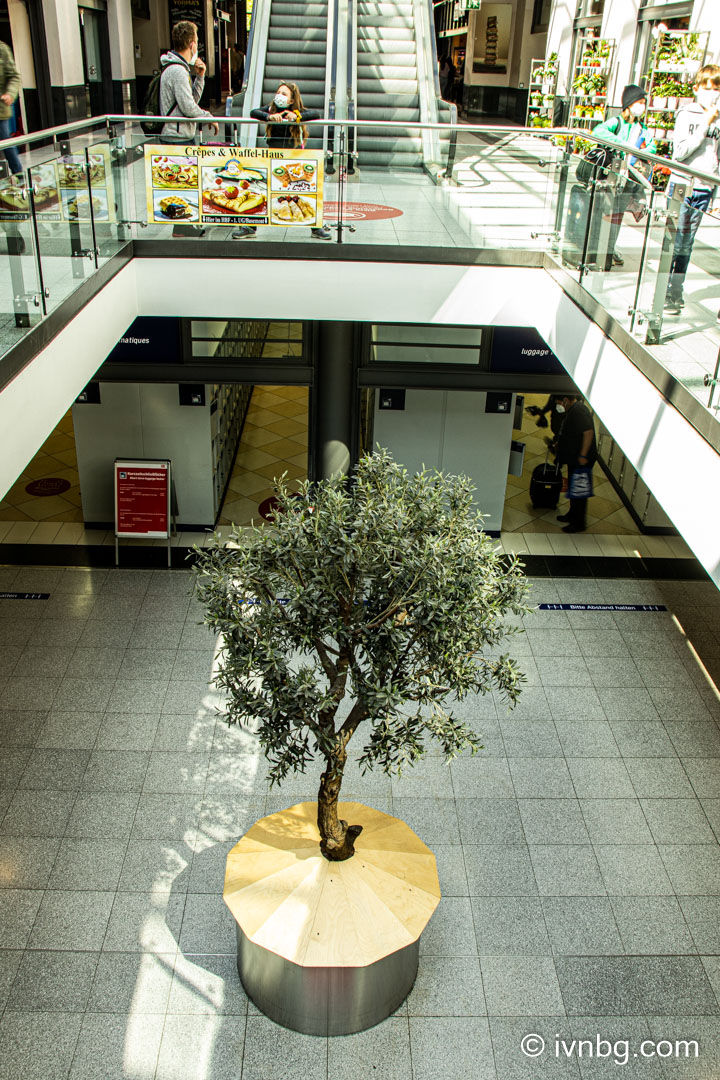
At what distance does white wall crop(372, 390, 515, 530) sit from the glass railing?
186 cm

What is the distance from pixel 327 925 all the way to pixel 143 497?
5216mm

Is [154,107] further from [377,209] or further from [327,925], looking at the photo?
[327,925]

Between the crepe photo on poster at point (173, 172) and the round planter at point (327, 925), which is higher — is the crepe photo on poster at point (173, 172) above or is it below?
above

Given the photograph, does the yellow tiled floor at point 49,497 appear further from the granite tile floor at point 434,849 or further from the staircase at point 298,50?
the staircase at point 298,50

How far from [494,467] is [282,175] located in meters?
3.76

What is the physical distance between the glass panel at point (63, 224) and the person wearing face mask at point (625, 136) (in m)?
3.40

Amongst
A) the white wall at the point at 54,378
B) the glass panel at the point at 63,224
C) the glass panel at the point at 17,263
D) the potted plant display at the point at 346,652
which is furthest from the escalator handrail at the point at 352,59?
the potted plant display at the point at 346,652

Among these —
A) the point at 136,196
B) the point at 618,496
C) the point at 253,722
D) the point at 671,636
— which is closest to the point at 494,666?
the point at 253,722

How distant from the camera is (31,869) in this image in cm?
505

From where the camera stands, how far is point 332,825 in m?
4.32

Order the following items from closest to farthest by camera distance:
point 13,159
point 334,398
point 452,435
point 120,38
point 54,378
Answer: point 54,378 < point 13,159 < point 334,398 < point 452,435 < point 120,38

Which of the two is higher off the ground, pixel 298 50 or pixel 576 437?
pixel 298 50

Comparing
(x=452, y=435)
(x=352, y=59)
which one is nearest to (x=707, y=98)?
(x=452, y=435)

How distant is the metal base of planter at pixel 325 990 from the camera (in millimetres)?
4047
